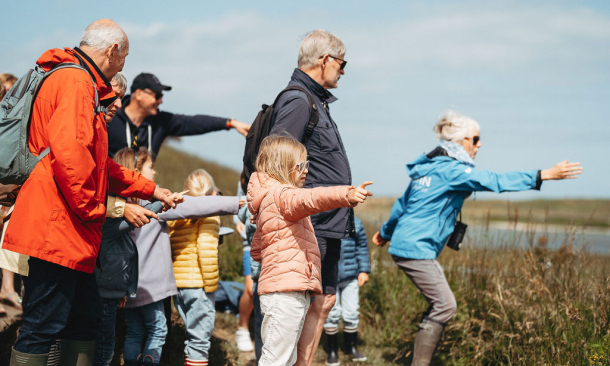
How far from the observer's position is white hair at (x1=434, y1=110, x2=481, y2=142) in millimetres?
5157

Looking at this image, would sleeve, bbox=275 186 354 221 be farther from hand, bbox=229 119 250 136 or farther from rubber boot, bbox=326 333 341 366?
rubber boot, bbox=326 333 341 366

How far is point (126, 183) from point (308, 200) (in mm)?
1198

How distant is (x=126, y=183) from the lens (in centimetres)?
368

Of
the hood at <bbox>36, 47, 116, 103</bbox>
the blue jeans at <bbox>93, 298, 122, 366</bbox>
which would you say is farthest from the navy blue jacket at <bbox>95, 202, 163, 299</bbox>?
the hood at <bbox>36, 47, 116, 103</bbox>

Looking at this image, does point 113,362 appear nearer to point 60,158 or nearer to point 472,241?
point 60,158

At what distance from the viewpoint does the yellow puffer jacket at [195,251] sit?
4617 mm

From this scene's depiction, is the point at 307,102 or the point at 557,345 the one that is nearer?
the point at 307,102

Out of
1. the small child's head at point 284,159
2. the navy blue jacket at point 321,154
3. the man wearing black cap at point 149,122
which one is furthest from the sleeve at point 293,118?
the man wearing black cap at point 149,122

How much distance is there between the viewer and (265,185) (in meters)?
3.53

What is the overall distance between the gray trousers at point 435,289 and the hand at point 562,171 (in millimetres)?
1078

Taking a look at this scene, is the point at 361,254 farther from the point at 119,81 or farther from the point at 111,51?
the point at 111,51

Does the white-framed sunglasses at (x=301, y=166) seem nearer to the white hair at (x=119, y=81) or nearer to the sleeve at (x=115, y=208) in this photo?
the sleeve at (x=115, y=208)

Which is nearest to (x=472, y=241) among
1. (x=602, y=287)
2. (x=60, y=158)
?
(x=602, y=287)

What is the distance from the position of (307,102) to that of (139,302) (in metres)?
1.89
